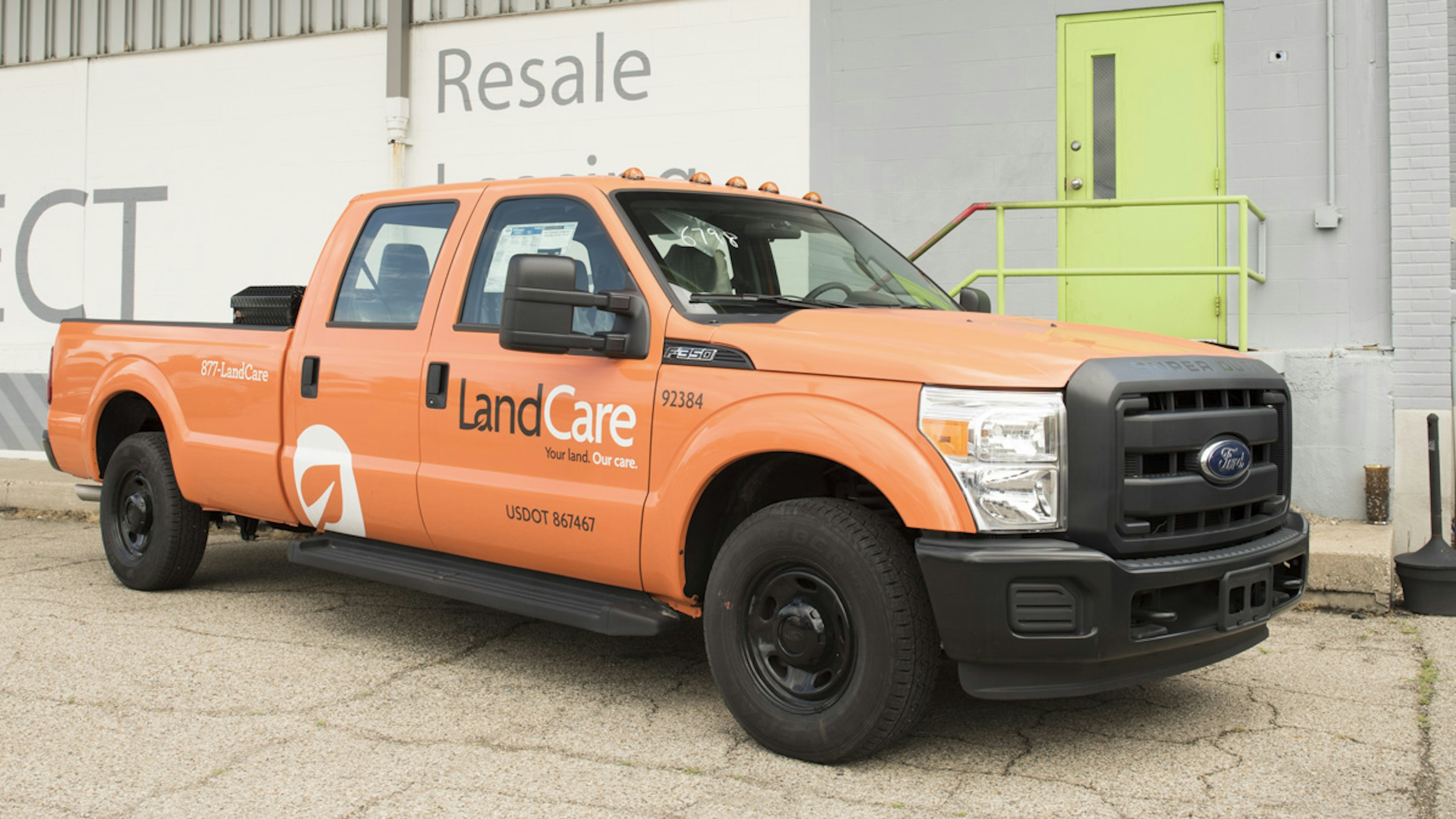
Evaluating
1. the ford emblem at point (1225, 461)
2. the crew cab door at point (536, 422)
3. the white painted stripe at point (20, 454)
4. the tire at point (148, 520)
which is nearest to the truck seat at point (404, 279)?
the crew cab door at point (536, 422)

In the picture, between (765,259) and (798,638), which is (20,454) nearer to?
(765,259)

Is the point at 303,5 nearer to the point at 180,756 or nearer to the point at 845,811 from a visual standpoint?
the point at 180,756

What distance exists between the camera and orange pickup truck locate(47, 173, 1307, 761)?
3361 millimetres

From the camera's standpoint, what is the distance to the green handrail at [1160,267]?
6938 millimetres

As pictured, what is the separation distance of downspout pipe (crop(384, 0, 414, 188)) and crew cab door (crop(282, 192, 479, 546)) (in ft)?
19.6

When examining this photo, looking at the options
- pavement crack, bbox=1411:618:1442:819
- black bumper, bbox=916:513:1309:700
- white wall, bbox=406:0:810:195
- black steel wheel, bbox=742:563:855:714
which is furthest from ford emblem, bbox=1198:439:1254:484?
white wall, bbox=406:0:810:195

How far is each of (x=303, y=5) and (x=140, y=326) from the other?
6.67 metres

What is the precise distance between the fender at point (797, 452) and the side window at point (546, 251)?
2.19ft

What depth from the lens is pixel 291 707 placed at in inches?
167

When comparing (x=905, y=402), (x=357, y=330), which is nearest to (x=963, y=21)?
(x=357, y=330)

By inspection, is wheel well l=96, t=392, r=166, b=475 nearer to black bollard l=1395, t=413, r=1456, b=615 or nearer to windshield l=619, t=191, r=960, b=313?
windshield l=619, t=191, r=960, b=313

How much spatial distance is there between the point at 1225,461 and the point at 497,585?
261cm

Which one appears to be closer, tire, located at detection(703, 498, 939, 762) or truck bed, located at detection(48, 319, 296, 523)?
tire, located at detection(703, 498, 939, 762)

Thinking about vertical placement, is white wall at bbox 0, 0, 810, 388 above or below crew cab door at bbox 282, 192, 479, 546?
above
